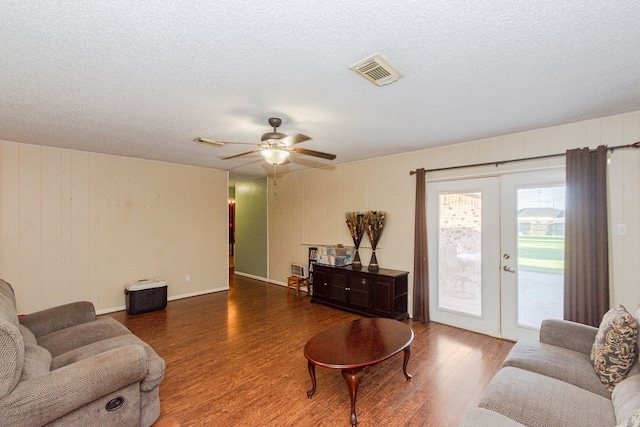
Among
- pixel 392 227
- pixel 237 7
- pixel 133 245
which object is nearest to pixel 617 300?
pixel 392 227

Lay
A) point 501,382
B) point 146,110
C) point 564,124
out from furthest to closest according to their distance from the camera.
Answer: point 564,124, point 146,110, point 501,382

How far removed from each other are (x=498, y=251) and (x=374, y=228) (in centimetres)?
173

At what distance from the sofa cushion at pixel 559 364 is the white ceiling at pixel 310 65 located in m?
2.01

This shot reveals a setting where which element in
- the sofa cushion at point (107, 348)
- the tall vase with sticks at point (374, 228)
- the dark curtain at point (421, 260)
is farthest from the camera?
the tall vase with sticks at point (374, 228)

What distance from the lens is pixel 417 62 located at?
195cm

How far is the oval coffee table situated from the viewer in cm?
215

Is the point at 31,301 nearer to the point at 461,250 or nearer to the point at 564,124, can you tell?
the point at 461,250

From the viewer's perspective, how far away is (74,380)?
5.59 ft

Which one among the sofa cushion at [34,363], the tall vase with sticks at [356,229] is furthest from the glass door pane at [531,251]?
the sofa cushion at [34,363]

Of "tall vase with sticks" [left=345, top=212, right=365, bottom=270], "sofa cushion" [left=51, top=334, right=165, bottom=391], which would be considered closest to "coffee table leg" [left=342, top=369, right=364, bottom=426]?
"sofa cushion" [left=51, top=334, right=165, bottom=391]

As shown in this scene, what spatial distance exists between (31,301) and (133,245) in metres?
1.41

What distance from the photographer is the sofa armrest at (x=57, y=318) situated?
8.75 feet

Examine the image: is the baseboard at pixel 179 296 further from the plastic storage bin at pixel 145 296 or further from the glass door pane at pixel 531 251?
the glass door pane at pixel 531 251

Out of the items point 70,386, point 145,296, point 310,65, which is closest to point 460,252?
point 310,65
